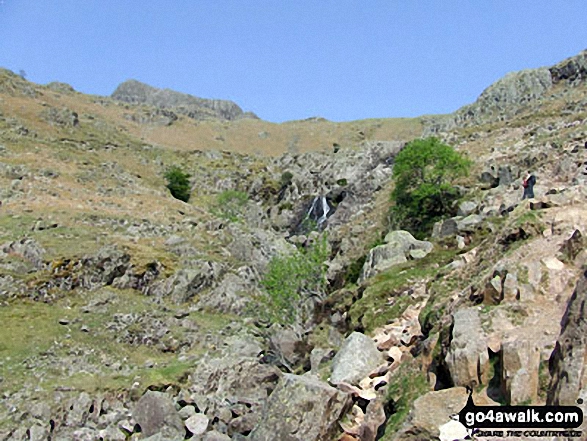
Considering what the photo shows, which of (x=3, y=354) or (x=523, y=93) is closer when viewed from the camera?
(x=3, y=354)

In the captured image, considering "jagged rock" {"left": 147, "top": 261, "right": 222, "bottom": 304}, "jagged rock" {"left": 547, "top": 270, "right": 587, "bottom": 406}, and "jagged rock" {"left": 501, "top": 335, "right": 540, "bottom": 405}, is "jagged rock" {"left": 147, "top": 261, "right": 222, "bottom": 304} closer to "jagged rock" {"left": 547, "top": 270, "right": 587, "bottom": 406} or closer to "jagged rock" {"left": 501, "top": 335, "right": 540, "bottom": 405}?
"jagged rock" {"left": 501, "top": 335, "right": 540, "bottom": 405}

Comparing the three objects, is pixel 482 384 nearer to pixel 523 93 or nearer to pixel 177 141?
pixel 523 93

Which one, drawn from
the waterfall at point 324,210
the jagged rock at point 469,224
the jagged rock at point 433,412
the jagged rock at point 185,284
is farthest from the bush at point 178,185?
the jagged rock at point 433,412

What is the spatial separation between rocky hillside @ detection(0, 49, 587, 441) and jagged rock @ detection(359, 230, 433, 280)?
143 millimetres

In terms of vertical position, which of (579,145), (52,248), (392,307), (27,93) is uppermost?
(27,93)

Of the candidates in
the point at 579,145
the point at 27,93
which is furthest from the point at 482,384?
the point at 27,93

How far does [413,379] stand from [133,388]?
55.8ft

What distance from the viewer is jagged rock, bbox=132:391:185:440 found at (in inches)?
816

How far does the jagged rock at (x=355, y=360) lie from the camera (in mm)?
14495

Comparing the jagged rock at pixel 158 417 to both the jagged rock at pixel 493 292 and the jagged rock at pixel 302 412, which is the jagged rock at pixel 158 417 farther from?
the jagged rock at pixel 493 292

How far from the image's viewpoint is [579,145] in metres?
40.9

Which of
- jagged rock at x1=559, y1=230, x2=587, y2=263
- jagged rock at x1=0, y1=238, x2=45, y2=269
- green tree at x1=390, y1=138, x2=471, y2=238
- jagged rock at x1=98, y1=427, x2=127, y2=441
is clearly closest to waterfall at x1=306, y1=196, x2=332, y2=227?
green tree at x1=390, y1=138, x2=471, y2=238

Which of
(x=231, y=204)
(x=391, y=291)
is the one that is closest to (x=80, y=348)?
(x=391, y=291)

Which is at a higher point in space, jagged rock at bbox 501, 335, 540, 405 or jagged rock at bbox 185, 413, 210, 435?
jagged rock at bbox 501, 335, 540, 405
